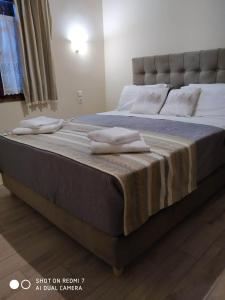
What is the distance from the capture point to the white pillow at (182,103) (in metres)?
2.73

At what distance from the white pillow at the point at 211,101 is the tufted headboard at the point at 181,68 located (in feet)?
0.81

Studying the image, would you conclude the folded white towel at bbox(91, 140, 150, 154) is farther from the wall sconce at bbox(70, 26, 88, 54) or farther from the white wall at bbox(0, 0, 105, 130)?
the wall sconce at bbox(70, 26, 88, 54)

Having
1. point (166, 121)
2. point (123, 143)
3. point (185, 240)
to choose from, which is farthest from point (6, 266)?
point (166, 121)

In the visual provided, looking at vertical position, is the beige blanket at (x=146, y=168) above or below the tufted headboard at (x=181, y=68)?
below

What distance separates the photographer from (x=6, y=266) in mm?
1642

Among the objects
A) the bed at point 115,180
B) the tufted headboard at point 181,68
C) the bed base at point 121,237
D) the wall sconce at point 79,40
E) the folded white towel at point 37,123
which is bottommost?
the bed base at point 121,237

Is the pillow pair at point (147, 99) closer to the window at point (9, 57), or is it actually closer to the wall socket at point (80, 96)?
the wall socket at point (80, 96)

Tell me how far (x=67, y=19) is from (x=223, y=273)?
143 inches

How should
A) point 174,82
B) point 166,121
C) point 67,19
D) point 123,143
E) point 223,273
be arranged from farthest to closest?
point 67,19 < point 174,82 < point 166,121 < point 123,143 < point 223,273

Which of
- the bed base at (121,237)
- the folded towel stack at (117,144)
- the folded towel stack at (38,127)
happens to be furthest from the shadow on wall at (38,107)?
the folded towel stack at (117,144)

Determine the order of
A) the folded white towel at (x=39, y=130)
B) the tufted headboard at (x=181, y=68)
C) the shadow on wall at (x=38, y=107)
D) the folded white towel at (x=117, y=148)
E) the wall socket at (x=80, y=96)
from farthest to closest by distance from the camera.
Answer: the wall socket at (x=80, y=96) → the shadow on wall at (x=38, y=107) → the tufted headboard at (x=181, y=68) → the folded white towel at (x=39, y=130) → the folded white towel at (x=117, y=148)

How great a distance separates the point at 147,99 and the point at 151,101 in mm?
70

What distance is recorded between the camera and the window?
9.77 feet

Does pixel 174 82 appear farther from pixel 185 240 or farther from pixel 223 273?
pixel 223 273
